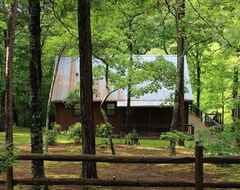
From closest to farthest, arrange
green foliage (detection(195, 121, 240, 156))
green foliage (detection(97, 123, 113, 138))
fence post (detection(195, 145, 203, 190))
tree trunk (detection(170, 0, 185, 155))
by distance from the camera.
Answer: fence post (detection(195, 145, 203, 190)) < green foliage (detection(195, 121, 240, 156)) < tree trunk (detection(170, 0, 185, 155)) < green foliage (detection(97, 123, 113, 138))

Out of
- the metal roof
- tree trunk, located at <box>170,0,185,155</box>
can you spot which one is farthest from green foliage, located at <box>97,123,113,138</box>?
the metal roof

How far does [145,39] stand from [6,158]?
2039 centimetres

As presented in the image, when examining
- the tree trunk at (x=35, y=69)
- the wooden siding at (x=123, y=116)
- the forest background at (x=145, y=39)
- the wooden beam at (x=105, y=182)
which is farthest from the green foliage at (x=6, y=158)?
the wooden siding at (x=123, y=116)

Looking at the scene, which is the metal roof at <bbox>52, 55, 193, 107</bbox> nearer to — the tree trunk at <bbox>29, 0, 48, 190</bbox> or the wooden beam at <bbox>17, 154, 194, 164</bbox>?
the tree trunk at <bbox>29, 0, 48, 190</bbox>

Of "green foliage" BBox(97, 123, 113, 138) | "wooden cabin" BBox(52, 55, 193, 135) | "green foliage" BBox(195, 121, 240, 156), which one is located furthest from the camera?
"wooden cabin" BBox(52, 55, 193, 135)

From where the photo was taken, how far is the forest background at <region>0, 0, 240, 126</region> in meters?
12.3

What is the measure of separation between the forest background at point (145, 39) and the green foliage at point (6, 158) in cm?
499

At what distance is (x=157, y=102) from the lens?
28.4 m

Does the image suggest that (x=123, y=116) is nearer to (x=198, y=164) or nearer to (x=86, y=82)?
(x=86, y=82)

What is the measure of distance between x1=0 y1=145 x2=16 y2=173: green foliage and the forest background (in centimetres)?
499

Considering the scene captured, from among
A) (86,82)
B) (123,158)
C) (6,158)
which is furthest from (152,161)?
(86,82)

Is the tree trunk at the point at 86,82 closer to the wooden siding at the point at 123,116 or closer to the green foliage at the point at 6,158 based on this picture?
the green foliage at the point at 6,158

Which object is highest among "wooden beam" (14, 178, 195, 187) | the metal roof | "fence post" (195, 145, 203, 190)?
the metal roof

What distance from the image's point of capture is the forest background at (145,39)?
12281mm
